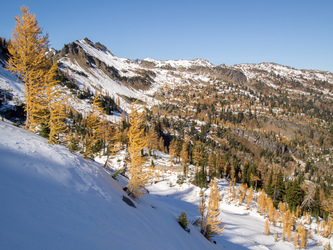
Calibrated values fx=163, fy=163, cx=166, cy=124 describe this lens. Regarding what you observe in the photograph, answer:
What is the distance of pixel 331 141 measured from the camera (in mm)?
189000

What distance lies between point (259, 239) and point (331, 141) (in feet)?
757

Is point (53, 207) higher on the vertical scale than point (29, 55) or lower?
lower

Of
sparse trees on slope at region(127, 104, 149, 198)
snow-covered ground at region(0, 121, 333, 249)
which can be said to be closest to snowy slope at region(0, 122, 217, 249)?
snow-covered ground at region(0, 121, 333, 249)

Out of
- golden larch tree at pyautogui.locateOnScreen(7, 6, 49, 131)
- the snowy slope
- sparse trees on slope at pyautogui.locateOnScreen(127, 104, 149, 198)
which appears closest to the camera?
the snowy slope

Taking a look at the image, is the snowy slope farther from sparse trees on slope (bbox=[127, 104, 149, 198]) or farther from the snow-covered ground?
sparse trees on slope (bbox=[127, 104, 149, 198])

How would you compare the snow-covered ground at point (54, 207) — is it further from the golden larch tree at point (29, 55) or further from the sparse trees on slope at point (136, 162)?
the golden larch tree at point (29, 55)

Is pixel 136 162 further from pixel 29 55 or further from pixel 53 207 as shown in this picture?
pixel 29 55

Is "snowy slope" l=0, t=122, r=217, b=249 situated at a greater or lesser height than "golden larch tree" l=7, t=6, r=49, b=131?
lesser

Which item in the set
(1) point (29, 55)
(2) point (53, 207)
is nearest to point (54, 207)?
(2) point (53, 207)

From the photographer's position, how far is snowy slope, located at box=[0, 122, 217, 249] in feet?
14.4

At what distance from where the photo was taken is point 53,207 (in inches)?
230

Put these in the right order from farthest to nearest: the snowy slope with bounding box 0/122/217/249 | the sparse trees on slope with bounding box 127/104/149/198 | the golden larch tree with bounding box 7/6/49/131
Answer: the golden larch tree with bounding box 7/6/49/131
the sparse trees on slope with bounding box 127/104/149/198
the snowy slope with bounding box 0/122/217/249

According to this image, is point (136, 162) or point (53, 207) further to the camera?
point (136, 162)

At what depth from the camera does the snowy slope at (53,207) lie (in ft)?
14.4
